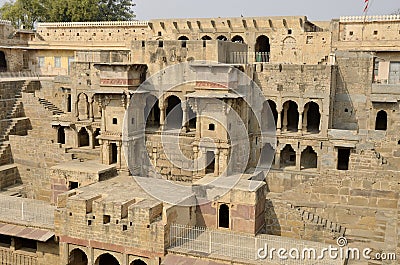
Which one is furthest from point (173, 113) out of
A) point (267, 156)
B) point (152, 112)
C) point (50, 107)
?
point (50, 107)

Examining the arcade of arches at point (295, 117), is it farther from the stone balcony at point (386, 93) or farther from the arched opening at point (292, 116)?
the stone balcony at point (386, 93)

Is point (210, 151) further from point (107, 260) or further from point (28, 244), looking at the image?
point (28, 244)

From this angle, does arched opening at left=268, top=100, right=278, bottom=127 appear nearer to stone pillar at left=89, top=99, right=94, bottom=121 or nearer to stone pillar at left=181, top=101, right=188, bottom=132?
stone pillar at left=181, top=101, right=188, bottom=132

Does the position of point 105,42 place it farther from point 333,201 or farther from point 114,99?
point 333,201

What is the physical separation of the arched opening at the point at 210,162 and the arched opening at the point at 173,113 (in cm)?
356

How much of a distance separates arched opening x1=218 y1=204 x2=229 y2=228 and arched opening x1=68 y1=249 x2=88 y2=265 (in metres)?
5.22

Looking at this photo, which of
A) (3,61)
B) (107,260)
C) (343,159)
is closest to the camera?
(107,260)

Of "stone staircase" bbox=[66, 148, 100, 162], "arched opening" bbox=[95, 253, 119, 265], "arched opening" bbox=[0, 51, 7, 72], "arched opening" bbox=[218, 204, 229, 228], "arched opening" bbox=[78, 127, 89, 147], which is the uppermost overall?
"arched opening" bbox=[0, 51, 7, 72]

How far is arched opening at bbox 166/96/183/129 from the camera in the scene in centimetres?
2408

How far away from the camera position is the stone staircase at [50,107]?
27.7m

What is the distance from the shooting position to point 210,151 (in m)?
20.7

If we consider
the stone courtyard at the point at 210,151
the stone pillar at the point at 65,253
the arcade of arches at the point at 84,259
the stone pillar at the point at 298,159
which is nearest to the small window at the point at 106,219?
the stone courtyard at the point at 210,151

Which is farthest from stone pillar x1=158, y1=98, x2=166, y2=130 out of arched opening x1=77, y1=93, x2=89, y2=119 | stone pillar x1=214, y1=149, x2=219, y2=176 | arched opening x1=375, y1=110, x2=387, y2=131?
arched opening x1=375, y1=110, x2=387, y2=131

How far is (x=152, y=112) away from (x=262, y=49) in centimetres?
1062
